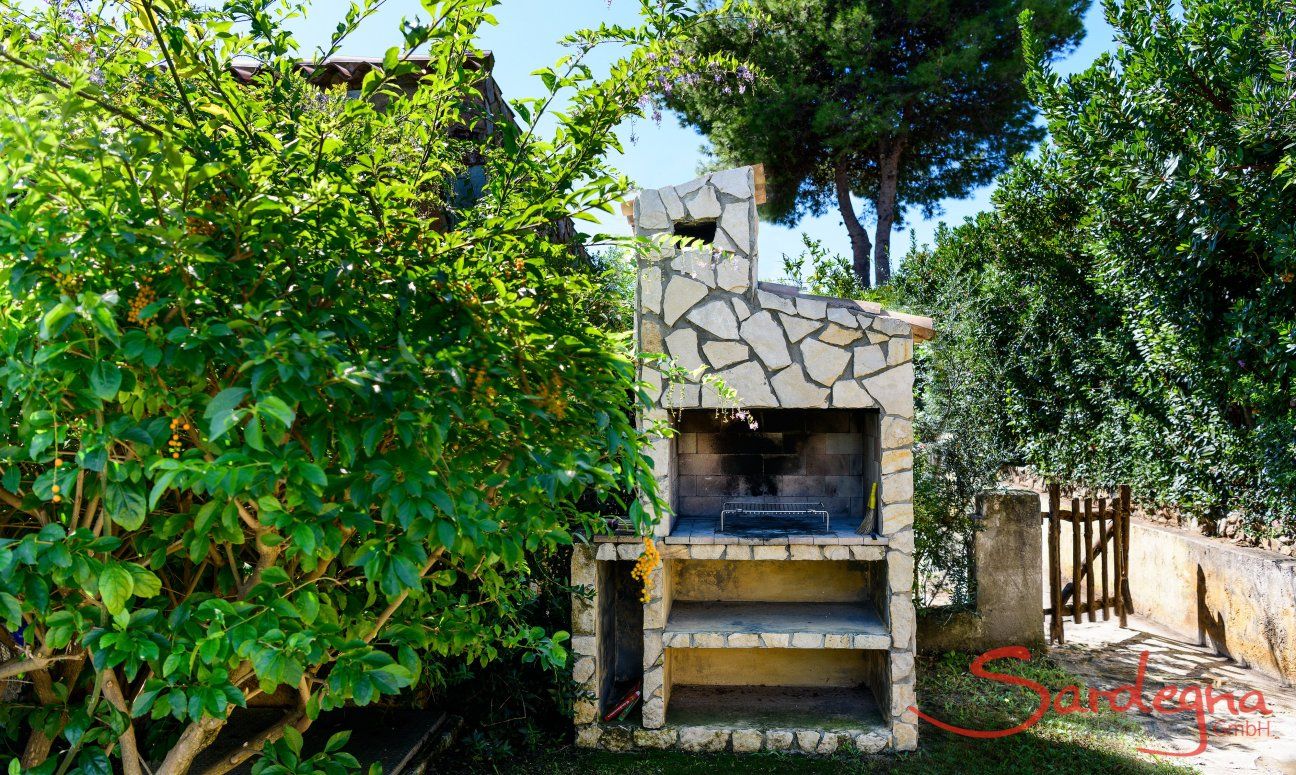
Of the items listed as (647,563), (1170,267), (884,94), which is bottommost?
(647,563)

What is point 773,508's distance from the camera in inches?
251

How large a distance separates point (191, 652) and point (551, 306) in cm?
153

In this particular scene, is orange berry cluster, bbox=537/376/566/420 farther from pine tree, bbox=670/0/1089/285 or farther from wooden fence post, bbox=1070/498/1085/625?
pine tree, bbox=670/0/1089/285

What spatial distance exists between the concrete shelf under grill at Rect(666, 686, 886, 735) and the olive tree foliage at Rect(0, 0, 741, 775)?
3.34 metres

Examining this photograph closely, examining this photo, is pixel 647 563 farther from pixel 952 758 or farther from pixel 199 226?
pixel 199 226

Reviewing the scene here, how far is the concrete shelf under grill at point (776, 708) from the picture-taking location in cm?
546

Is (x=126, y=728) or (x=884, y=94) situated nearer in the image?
(x=126, y=728)

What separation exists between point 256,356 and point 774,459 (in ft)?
17.0

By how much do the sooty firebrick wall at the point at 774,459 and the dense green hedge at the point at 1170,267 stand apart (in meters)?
1.42

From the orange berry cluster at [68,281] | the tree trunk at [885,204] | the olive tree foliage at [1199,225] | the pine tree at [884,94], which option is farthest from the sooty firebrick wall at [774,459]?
the tree trunk at [885,204]

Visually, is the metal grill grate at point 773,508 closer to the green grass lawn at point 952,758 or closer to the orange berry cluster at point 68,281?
the green grass lawn at point 952,758

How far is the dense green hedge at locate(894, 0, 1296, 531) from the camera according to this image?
640 centimetres

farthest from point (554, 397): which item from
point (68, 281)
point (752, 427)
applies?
point (752, 427)

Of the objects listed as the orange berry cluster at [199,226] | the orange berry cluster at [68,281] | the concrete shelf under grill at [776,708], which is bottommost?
the concrete shelf under grill at [776,708]
